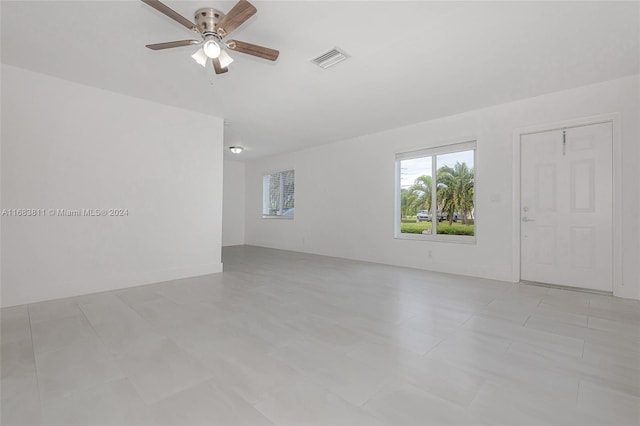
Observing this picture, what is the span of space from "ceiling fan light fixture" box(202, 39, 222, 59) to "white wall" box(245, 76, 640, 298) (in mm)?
3860

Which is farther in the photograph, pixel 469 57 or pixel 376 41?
pixel 469 57

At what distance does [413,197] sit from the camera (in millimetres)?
5395

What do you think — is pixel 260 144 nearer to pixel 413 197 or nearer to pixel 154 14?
pixel 413 197

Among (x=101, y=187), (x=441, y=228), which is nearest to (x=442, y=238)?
(x=441, y=228)

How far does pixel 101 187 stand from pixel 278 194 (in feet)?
15.8

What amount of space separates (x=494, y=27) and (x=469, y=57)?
47cm

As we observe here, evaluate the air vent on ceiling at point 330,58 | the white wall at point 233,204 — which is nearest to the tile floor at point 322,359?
the air vent on ceiling at point 330,58

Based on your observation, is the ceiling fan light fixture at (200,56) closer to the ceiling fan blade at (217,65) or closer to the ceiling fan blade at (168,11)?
the ceiling fan blade at (217,65)

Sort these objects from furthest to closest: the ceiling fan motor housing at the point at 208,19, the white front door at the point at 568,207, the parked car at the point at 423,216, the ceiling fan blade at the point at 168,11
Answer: the parked car at the point at 423,216 < the white front door at the point at 568,207 < the ceiling fan motor housing at the point at 208,19 < the ceiling fan blade at the point at 168,11

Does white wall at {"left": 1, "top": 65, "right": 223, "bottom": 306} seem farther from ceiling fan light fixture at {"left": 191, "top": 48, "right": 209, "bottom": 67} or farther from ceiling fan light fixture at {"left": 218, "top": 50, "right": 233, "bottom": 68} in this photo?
ceiling fan light fixture at {"left": 218, "top": 50, "right": 233, "bottom": 68}

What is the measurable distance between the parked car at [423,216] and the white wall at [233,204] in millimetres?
5803

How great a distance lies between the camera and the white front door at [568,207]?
3.56 meters

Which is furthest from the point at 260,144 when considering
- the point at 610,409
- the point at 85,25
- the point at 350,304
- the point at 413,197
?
the point at 610,409

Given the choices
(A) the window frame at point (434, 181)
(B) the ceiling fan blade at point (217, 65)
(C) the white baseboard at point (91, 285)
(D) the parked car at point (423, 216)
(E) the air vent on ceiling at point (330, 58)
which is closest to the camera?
(B) the ceiling fan blade at point (217, 65)
